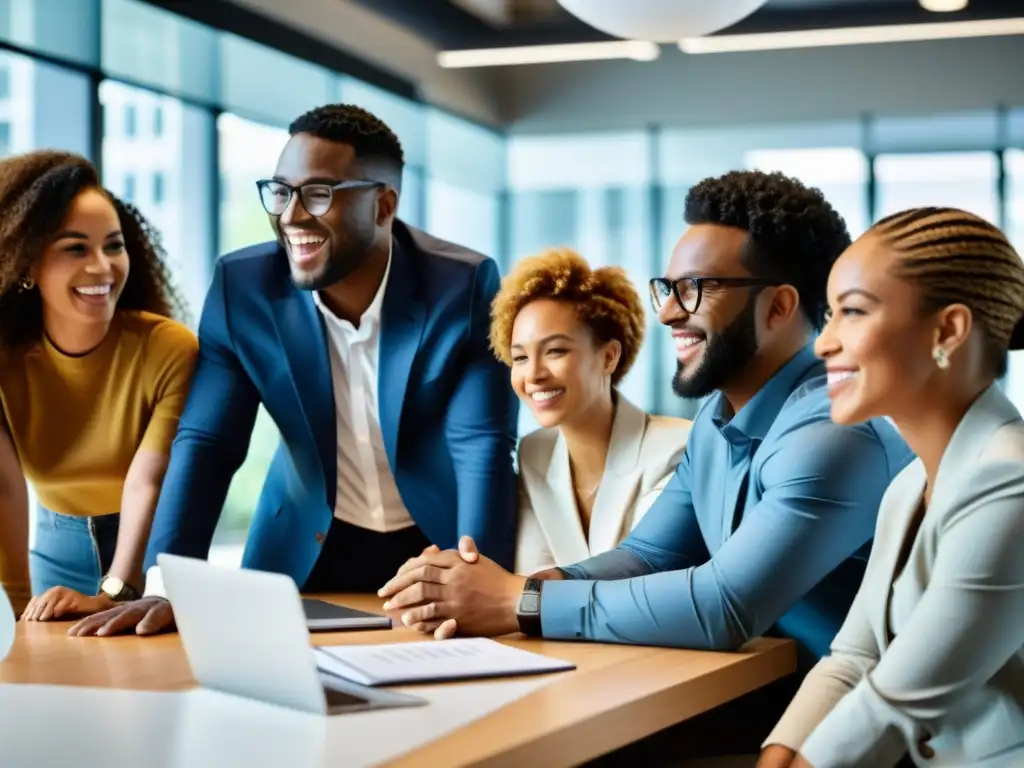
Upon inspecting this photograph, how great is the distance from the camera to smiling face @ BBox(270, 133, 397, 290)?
2729 millimetres

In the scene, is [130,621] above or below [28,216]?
below

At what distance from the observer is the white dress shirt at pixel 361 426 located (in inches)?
114

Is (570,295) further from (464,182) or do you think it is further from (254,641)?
(464,182)

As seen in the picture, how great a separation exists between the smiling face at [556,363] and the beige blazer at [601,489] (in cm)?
8

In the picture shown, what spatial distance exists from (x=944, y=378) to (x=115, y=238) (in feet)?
5.92

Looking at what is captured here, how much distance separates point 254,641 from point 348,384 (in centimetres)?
128

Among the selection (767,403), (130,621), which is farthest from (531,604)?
(130,621)

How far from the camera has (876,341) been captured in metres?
1.74

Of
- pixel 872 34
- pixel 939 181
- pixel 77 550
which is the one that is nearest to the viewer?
pixel 77 550

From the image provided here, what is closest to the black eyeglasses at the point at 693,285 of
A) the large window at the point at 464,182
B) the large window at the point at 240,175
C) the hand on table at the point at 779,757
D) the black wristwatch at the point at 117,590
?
the hand on table at the point at 779,757

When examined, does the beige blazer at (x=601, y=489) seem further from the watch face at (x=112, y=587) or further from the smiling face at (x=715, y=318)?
the watch face at (x=112, y=587)

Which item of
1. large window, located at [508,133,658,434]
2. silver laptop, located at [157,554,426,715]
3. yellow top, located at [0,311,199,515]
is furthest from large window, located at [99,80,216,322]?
silver laptop, located at [157,554,426,715]

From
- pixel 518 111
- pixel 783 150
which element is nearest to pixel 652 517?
pixel 783 150

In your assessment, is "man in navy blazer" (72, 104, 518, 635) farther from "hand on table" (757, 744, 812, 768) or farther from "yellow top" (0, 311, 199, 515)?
"hand on table" (757, 744, 812, 768)
